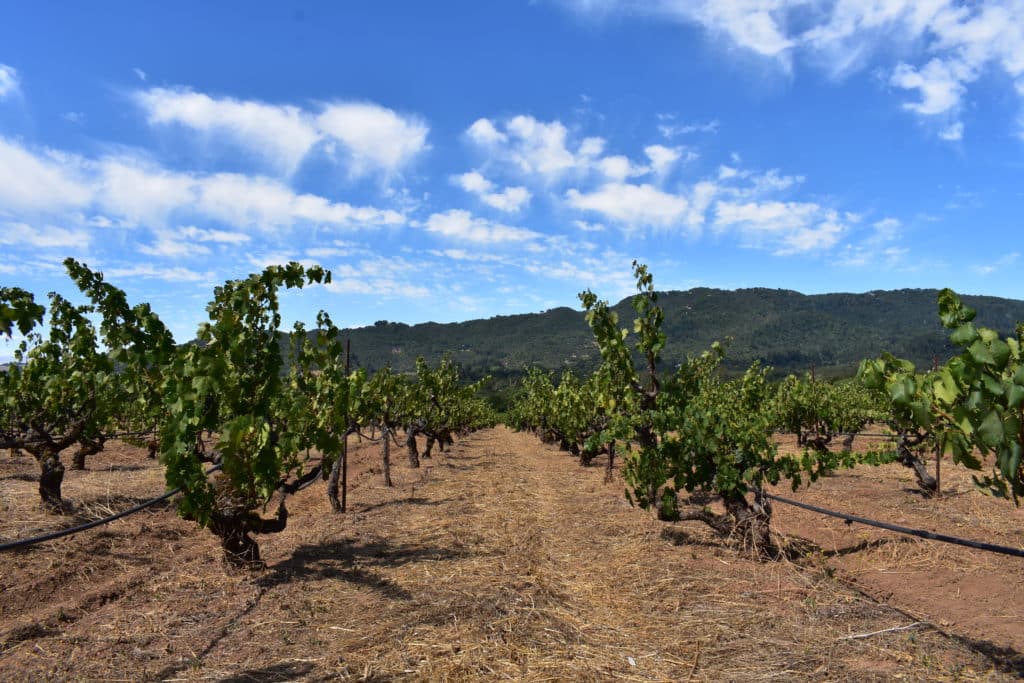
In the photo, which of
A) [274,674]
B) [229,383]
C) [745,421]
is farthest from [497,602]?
[745,421]

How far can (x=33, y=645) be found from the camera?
5.43m

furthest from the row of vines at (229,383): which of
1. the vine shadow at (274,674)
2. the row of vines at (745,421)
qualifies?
the row of vines at (745,421)

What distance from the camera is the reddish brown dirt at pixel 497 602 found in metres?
4.97

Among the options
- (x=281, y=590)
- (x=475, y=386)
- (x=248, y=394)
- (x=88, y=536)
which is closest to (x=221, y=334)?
(x=248, y=394)

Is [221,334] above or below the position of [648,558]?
above

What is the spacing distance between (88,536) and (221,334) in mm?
5725

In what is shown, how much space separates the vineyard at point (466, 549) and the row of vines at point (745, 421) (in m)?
0.03

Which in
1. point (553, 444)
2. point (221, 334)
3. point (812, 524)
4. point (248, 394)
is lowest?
point (553, 444)

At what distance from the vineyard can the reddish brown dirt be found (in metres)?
0.04

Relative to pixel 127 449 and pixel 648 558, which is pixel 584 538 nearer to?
pixel 648 558

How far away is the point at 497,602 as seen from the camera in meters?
6.37

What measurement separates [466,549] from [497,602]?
2.52 metres

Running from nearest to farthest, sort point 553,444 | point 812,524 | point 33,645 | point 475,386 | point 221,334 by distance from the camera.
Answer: point 33,645
point 221,334
point 812,524
point 475,386
point 553,444

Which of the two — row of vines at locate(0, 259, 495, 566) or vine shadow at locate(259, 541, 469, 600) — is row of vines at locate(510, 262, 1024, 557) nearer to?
vine shadow at locate(259, 541, 469, 600)
